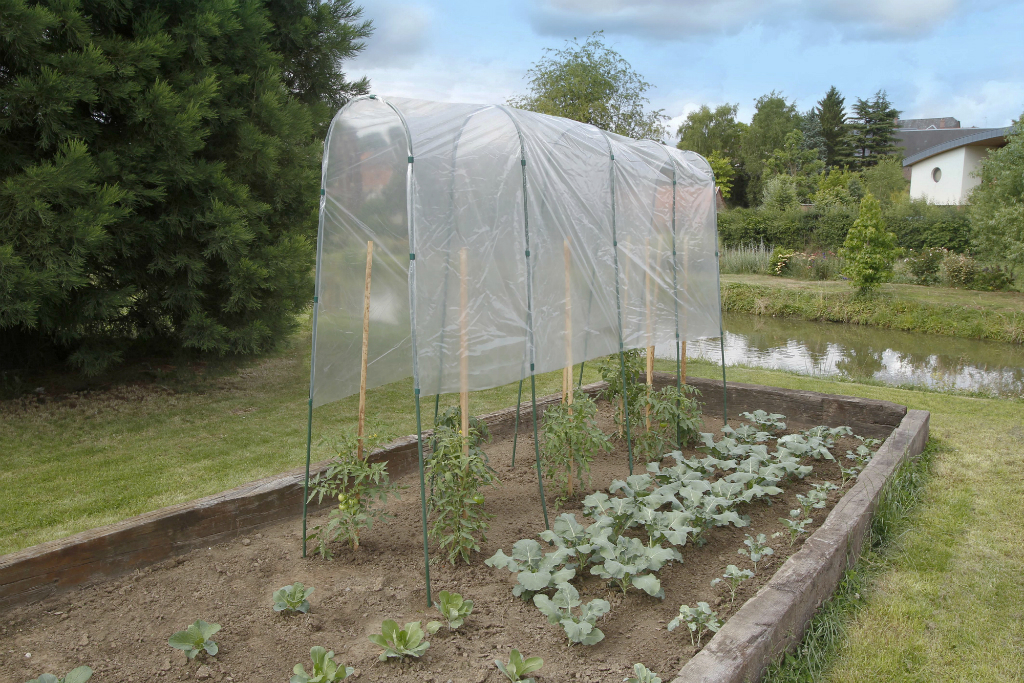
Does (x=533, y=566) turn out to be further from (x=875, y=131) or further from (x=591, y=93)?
(x=875, y=131)

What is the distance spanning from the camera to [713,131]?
43.4 meters

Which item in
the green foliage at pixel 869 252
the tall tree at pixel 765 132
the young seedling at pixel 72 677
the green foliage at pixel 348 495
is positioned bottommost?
the young seedling at pixel 72 677

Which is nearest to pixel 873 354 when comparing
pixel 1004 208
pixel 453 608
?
pixel 1004 208

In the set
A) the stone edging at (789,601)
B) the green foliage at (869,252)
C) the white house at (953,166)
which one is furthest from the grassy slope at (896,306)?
the stone edging at (789,601)

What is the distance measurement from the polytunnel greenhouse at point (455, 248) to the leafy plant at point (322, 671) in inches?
41.4

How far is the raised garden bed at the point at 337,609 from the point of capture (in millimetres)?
2453

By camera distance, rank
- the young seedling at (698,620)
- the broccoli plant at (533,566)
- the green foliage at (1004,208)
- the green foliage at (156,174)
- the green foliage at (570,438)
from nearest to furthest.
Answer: the young seedling at (698,620) < the broccoli plant at (533,566) < the green foliage at (570,438) < the green foliage at (156,174) < the green foliage at (1004,208)

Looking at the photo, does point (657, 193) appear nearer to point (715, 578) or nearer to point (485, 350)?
point (485, 350)

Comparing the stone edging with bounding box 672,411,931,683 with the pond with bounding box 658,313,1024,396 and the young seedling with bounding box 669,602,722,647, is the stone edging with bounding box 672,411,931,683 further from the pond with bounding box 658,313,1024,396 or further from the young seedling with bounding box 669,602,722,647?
the pond with bounding box 658,313,1024,396

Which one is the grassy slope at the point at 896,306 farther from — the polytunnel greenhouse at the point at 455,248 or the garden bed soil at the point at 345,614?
the polytunnel greenhouse at the point at 455,248

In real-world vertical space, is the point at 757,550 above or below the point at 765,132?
below

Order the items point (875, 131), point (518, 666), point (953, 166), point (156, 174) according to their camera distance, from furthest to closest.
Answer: point (875, 131), point (953, 166), point (156, 174), point (518, 666)

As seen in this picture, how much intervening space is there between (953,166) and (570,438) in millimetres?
27955

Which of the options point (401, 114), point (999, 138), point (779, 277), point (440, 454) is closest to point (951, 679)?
point (440, 454)
